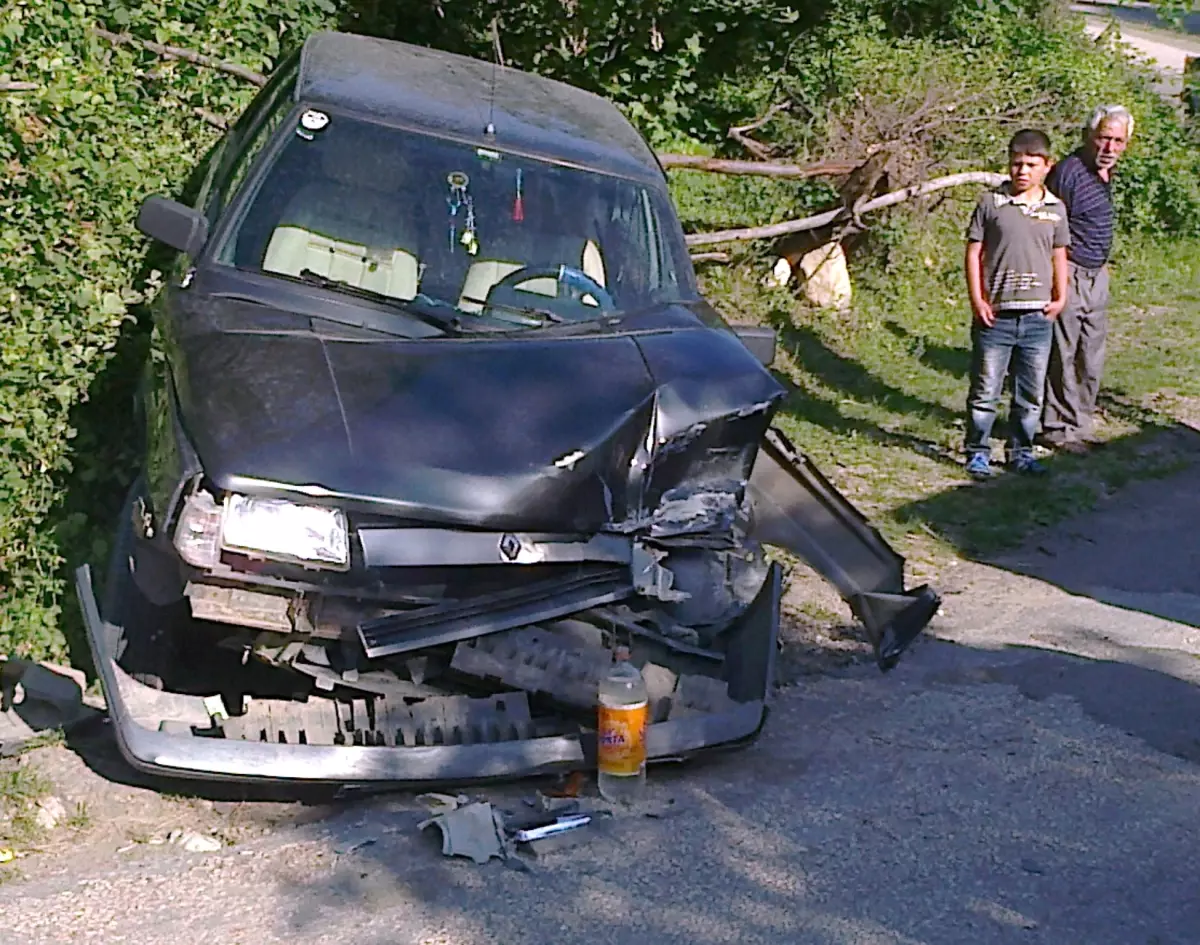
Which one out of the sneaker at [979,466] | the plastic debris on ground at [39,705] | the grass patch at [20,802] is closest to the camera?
the grass patch at [20,802]

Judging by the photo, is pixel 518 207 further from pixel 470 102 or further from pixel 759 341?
pixel 759 341

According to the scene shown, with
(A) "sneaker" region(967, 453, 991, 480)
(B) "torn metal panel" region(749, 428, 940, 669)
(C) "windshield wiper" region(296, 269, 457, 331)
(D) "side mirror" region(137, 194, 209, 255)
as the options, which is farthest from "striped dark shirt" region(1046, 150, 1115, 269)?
(D) "side mirror" region(137, 194, 209, 255)

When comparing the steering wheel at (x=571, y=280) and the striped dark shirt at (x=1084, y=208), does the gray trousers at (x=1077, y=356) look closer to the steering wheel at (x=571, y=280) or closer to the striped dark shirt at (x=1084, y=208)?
the striped dark shirt at (x=1084, y=208)

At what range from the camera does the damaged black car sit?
4.66 metres

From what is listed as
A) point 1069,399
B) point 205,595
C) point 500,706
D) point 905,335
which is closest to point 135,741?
point 205,595

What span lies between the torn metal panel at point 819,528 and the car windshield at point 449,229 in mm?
796

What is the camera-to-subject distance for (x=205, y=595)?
181 inches

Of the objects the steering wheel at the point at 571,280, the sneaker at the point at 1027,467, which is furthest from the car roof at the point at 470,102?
the sneaker at the point at 1027,467

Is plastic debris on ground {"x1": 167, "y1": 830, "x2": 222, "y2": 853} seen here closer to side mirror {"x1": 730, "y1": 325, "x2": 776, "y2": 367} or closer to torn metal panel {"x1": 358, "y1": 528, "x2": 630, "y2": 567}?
torn metal panel {"x1": 358, "y1": 528, "x2": 630, "y2": 567}

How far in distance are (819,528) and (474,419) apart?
5.74ft

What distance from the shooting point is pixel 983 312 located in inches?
373

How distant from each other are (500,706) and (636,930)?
0.96 meters

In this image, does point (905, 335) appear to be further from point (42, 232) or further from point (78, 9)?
point (42, 232)

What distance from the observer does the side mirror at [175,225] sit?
6.03 metres
